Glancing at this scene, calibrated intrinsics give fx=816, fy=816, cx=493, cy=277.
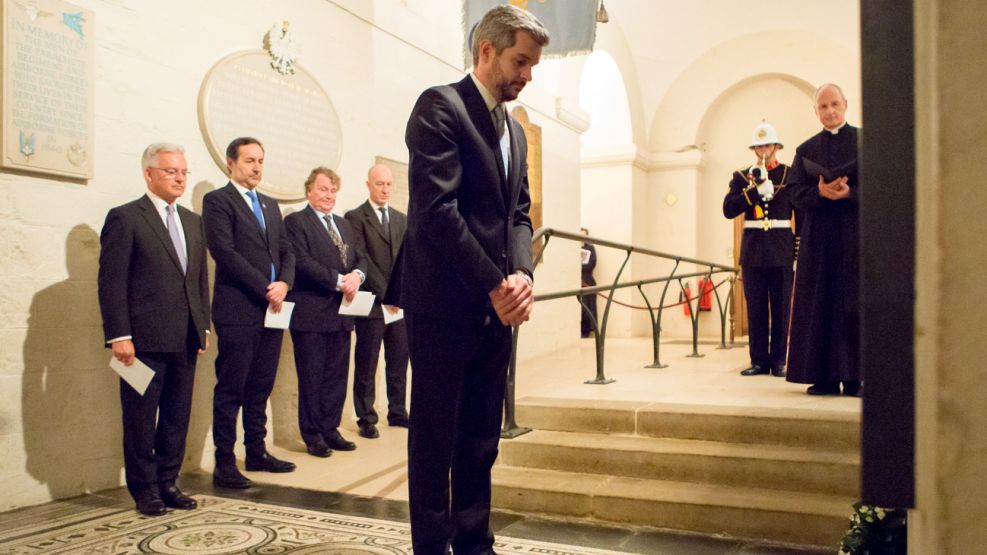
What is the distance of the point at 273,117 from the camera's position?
5.28m

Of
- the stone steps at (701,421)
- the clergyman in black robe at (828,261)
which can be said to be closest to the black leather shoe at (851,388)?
the clergyman in black robe at (828,261)

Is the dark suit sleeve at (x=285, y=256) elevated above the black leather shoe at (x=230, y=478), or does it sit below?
above

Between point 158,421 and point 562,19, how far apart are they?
423 cm

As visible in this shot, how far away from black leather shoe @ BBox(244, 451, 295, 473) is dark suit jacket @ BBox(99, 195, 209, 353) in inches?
34.9

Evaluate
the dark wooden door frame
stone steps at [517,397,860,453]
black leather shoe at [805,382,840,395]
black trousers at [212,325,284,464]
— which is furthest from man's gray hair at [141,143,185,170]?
the dark wooden door frame

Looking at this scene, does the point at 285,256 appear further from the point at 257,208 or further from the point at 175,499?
the point at 175,499

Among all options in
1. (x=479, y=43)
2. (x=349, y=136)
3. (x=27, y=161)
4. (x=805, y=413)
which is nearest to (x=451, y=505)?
(x=479, y=43)

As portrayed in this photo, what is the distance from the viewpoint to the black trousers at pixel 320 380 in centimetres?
492

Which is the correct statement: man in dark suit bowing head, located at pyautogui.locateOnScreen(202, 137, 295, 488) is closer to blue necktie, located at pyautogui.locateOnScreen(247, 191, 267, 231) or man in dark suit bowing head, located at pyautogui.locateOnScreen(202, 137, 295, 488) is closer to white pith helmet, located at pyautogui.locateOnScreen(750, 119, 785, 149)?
blue necktie, located at pyautogui.locateOnScreen(247, 191, 267, 231)

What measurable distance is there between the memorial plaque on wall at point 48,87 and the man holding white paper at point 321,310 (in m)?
1.31

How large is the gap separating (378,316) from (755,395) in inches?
98.1

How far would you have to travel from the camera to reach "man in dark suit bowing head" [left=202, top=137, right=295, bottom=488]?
14.0 feet

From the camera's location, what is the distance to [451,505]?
248 centimetres

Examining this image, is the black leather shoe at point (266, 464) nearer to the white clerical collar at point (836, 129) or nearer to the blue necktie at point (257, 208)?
the blue necktie at point (257, 208)
